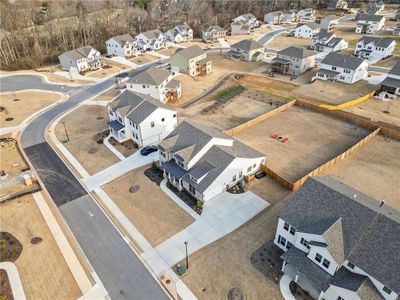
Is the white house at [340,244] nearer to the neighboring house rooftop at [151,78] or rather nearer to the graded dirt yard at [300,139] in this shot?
the graded dirt yard at [300,139]

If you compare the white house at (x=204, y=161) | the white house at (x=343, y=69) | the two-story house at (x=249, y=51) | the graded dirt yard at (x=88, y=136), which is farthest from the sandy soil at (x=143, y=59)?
the white house at (x=204, y=161)

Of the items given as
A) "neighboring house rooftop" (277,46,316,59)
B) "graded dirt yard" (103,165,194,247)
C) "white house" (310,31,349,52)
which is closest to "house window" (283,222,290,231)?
"graded dirt yard" (103,165,194,247)

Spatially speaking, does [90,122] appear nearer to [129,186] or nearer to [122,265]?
[129,186]

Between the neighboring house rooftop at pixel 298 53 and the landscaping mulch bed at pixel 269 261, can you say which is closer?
the landscaping mulch bed at pixel 269 261

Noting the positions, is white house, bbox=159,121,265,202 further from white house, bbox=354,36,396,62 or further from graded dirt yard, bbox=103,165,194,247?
white house, bbox=354,36,396,62

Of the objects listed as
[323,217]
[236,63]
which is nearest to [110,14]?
[236,63]

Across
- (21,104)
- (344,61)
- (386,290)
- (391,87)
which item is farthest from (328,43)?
(21,104)

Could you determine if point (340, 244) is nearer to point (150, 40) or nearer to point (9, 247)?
point (9, 247)
